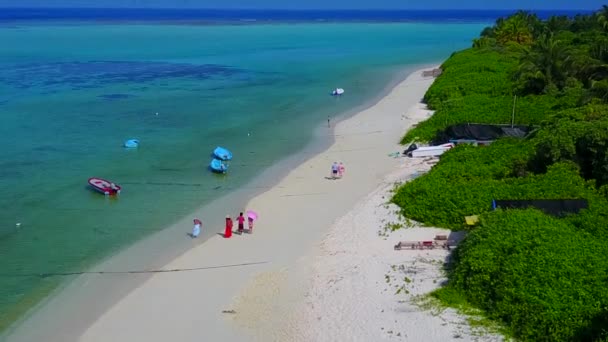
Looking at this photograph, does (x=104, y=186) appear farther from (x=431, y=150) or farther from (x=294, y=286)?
(x=431, y=150)

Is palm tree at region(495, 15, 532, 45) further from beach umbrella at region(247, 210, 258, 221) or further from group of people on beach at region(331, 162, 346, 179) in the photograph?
beach umbrella at region(247, 210, 258, 221)

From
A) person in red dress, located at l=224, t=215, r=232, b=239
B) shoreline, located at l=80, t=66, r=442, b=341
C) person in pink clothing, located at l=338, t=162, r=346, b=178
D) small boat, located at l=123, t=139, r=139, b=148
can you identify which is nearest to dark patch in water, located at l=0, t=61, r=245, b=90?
small boat, located at l=123, t=139, r=139, b=148

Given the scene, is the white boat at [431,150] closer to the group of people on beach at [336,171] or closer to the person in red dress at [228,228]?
the group of people on beach at [336,171]

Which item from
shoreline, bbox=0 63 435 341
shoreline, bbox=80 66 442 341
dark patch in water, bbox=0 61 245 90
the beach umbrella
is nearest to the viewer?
shoreline, bbox=80 66 442 341

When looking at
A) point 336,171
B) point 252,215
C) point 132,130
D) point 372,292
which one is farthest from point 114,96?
point 372,292

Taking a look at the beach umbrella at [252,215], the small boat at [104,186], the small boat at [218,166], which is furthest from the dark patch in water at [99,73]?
the beach umbrella at [252,215]
